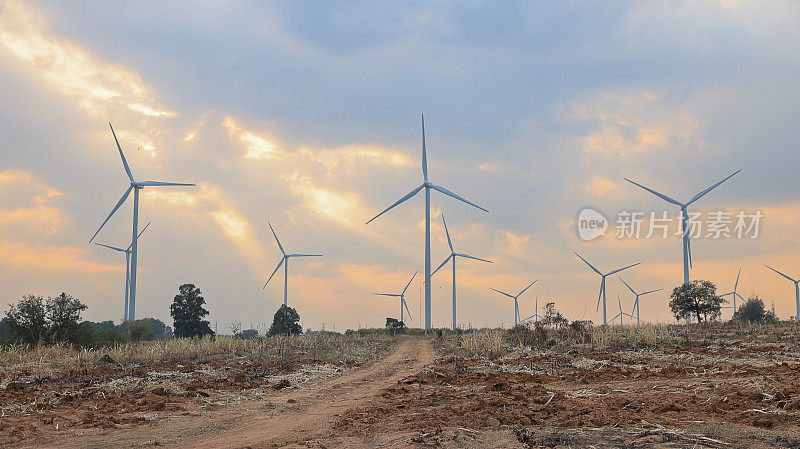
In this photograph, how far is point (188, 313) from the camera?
6350 cm

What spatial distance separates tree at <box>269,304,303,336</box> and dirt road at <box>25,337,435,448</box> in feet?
183

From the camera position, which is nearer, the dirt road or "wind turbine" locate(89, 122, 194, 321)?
the dirt road

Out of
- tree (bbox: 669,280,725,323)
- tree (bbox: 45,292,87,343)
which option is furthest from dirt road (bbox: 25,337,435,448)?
tree (bbox: 669,280,725,323)

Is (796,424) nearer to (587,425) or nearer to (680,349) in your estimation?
(587,425)

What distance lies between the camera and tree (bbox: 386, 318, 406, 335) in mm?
62537

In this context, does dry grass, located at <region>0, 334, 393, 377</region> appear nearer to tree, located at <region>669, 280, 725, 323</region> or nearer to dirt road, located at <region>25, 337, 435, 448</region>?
dirt road, located at <region>25, 337, 435, 448</region>

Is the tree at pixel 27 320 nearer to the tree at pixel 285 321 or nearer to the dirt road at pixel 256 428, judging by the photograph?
the dirt road at pixel 256 428

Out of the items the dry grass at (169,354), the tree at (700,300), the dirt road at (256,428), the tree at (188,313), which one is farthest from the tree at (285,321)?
the dirt road at (256,428)

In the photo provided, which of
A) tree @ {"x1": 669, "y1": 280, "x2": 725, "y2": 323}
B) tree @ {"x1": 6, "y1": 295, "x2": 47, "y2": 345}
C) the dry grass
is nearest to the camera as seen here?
the dry grass

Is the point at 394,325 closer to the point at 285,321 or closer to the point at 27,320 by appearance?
the point at 285,321

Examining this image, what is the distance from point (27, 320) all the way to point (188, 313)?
94.8 ft

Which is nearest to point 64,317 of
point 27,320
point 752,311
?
point 27,320

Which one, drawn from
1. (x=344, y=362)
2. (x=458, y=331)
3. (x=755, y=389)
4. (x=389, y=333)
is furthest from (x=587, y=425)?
(x=389, y=333)

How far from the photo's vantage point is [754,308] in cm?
6469
